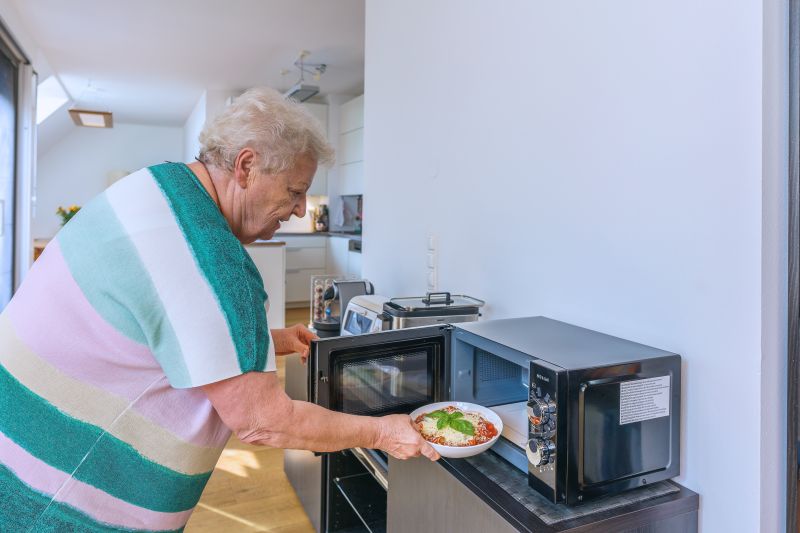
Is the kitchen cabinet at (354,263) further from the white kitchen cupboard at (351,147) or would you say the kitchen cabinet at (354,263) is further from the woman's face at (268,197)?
the woman's face at (268,197)

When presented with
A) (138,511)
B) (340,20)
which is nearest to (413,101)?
(138,511)

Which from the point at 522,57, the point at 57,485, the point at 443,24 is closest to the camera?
the point at 57,485

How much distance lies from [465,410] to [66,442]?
2.55 ft

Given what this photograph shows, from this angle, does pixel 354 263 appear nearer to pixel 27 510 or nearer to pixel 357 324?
pixel 357 324

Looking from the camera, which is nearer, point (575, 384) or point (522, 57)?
point (575, 384)

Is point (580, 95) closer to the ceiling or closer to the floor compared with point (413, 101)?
closer to the floor

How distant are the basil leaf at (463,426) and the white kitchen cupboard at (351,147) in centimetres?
486

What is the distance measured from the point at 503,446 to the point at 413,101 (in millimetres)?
1477

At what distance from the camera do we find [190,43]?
459cm

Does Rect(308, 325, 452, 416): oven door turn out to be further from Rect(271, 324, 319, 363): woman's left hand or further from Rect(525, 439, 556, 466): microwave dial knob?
Rect(525, 439, 556, 466): microwave dial knob

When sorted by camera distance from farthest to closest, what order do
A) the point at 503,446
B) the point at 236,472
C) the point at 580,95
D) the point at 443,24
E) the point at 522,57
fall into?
1. the point at 236,472
2. the point at 443,24
3. the point at 522,57
4. the point at 580,95
5. the point at 503,446

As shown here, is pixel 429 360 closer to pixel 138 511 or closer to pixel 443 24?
pixel 138 511

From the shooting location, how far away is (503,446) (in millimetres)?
1167

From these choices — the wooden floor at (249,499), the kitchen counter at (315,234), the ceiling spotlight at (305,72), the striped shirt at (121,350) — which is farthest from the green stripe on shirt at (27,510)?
the kitchen counter at (315,234)
